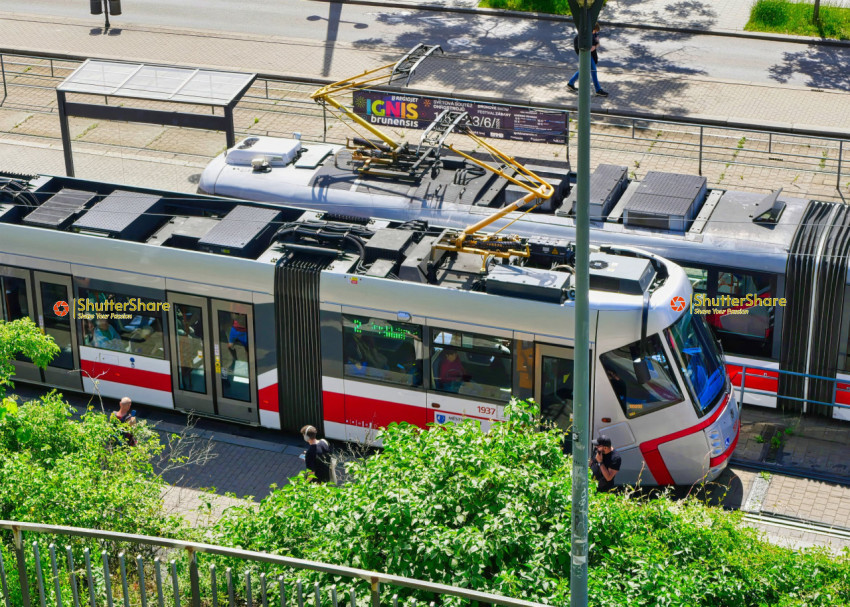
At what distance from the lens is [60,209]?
15.9 m

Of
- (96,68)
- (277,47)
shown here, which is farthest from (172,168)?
(277,47)

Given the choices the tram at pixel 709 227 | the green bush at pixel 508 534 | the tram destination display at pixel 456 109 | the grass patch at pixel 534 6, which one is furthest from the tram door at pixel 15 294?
the grass patch at pixel 534 6

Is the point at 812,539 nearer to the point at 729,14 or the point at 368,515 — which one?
the point at 368,515

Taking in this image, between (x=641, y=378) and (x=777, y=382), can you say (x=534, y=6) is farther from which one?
(x=641, y=378)

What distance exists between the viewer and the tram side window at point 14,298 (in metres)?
15.7

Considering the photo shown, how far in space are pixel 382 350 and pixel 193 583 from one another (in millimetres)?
6009

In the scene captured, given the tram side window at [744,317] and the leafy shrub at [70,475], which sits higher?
the leafy shrub at [70,475]

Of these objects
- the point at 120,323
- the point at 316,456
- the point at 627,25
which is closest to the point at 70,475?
the point at 316,456

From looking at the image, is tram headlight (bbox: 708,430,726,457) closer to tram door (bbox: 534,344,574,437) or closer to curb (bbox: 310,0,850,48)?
tram door (bbox: 534,344,574,437)

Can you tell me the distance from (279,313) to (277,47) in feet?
57.3

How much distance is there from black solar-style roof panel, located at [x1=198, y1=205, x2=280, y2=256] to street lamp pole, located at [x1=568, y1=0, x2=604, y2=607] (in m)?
7.40

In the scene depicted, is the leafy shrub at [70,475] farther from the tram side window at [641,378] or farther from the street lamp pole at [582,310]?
the tram side window at [641,378]

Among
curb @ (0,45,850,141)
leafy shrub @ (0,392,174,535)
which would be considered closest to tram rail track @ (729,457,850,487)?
leafy shrub @ (0,392,174,535)

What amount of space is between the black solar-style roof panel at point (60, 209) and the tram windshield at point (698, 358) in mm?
7847
